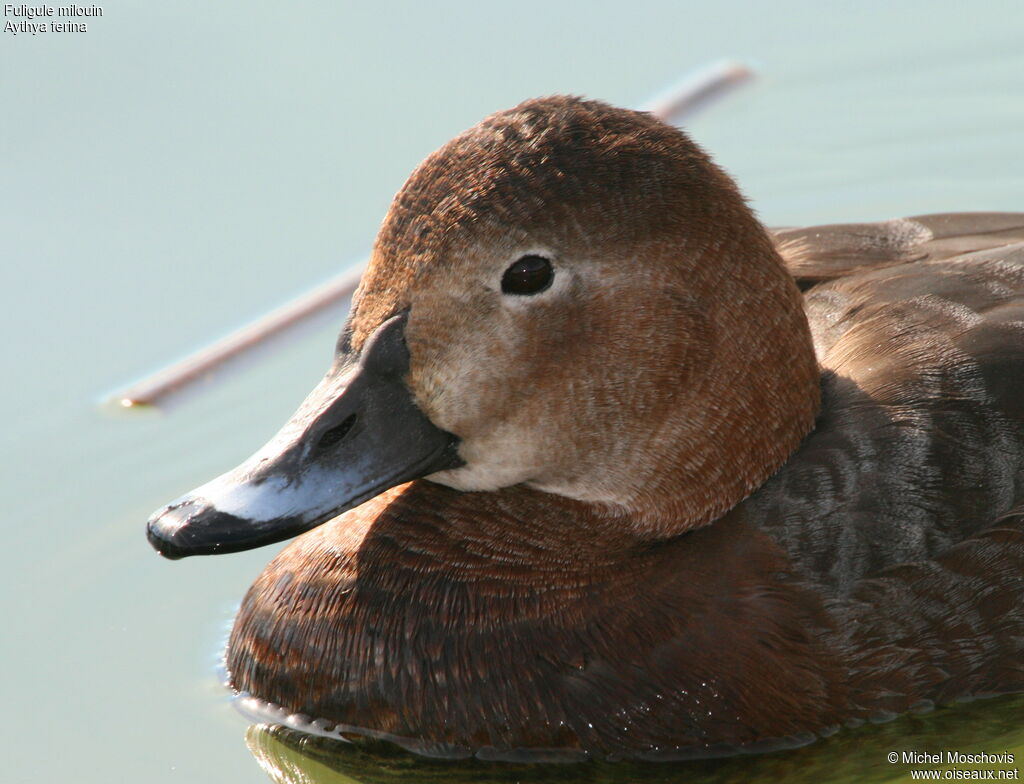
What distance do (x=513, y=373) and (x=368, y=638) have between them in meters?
0.75

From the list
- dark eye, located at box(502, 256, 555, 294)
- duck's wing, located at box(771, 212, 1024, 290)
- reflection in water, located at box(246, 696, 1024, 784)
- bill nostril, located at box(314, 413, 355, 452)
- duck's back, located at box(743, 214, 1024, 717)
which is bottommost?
reflection in water, located at box(246, 696, 1024, 784)

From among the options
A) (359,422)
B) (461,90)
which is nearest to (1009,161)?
(461,90)

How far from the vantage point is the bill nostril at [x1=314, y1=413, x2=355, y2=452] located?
3.79m

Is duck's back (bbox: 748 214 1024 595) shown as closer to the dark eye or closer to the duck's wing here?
the duck's wing

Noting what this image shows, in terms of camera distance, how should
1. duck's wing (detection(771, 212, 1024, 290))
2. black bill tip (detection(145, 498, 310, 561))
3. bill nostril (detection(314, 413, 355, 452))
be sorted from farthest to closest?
duck's wing (detection(771, 212, 1024, 290))
bill nostril (detection(314, 413, 355, 452))
black bill tip (detection(145, 498, 310, 561))

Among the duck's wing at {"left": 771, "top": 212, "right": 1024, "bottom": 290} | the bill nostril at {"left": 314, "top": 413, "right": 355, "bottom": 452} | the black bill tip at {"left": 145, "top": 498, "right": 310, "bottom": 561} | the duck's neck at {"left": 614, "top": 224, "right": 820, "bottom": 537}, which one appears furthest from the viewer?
the duck's wing at {"left": 771, "top": 212, "right": 1024, "bottom": 290}

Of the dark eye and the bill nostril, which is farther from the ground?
the dark eye

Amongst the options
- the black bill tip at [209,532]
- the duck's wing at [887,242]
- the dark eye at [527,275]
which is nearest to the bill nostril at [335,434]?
the black bill tip at [209,532]

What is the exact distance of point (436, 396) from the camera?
3.83 meters

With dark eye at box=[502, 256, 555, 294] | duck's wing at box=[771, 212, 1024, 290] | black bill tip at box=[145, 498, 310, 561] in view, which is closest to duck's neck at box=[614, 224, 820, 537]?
dark eye at box=[502, 256, 555, 294]

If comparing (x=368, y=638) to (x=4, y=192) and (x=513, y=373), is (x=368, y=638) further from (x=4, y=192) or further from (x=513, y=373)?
(x=4, y=192)

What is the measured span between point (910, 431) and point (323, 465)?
1.39m

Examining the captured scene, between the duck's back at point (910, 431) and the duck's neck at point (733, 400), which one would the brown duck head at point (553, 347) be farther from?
the duck's back at point (910, 431)

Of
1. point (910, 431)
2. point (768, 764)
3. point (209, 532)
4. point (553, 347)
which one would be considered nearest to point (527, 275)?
point (553, 347)
